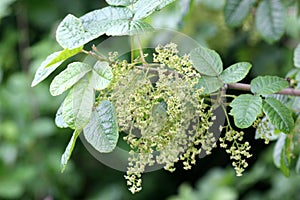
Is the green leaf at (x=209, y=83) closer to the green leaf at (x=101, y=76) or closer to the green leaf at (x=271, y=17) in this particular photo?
the green leaf at (x=101, y=76)

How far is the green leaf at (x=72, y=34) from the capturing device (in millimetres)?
844

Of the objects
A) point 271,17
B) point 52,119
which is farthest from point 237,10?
point 52,119

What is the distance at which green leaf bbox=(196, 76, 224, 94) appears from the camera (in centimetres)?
95

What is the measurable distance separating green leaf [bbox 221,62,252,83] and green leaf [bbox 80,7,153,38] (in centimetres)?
18

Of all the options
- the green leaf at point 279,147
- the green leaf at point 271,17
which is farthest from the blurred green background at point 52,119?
the green leaf at point 279,147

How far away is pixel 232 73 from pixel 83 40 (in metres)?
0.27

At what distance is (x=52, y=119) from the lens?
2.75 m

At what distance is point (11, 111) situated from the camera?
8.34 feet

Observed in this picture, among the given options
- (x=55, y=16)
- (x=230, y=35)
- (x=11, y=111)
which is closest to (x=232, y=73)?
(x=230, y=35)

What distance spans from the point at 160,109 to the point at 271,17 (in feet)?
2.52

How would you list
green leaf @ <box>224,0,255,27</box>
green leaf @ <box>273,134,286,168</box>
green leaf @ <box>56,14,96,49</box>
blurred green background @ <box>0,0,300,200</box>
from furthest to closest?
blurred green background @ <box>0,0,300,200</box> < green leaf @ <box>224,0,255,27</box> < green leaf @ <box>273,134,286,168</box> < green leaf @ <box>56,14,96,49</box>

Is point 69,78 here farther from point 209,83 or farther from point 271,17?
point 271,17

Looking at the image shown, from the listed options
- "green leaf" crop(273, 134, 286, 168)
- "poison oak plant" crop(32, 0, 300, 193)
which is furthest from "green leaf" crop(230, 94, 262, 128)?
"green leaf" crop(273, 134, 286, 168)

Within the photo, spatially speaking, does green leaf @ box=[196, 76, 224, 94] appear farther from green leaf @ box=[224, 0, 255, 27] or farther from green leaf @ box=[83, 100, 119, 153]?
green leaf @ box=[224, 0, 255, 27]
